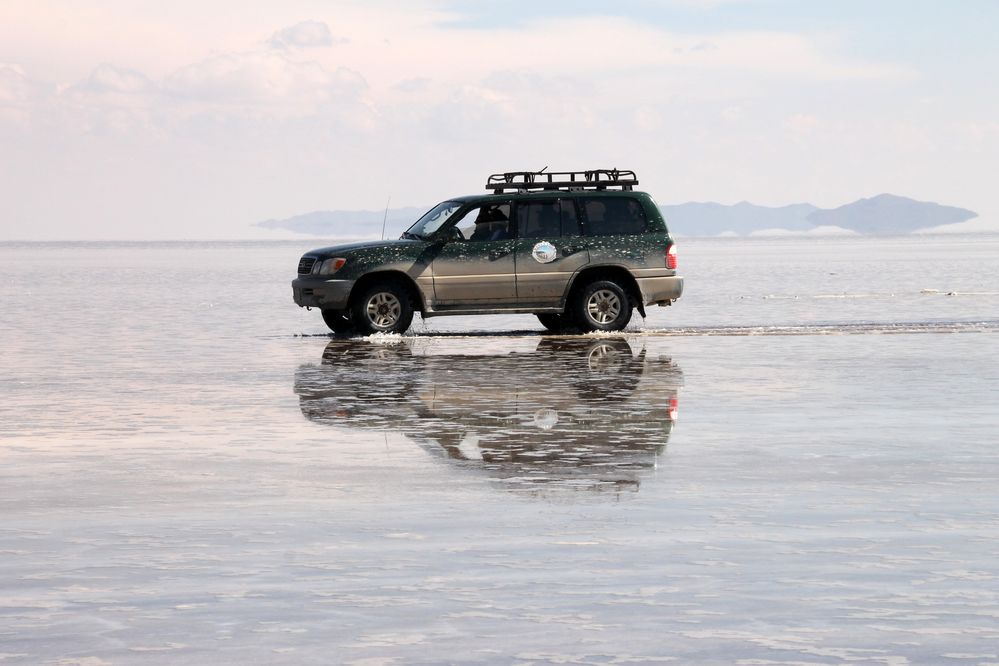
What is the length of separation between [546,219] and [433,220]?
1.54 m

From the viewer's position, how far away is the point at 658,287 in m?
23.8

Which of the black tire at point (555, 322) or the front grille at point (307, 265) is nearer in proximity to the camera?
the front grille at point (307, 265)

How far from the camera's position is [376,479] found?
33.2 ft

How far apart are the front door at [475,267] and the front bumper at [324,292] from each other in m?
1.21

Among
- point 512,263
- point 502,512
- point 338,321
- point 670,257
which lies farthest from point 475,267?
point 502,512

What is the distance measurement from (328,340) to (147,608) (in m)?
17.1

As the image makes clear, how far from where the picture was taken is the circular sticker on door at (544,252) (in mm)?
23547

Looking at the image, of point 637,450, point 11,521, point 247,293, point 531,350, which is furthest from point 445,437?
point 247,293

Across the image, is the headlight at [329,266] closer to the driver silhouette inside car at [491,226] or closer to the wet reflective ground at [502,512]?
the driver silhouette inside car at [491,226]

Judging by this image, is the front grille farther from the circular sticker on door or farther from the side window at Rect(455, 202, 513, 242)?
the circular sticker on door

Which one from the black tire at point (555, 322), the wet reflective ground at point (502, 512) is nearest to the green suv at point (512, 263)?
the black tire at point (555, 322)

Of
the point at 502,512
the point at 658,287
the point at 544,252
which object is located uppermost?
the point at 544,252

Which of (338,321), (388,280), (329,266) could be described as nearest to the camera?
(329,266)

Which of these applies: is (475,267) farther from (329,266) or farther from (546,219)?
(329,266)
